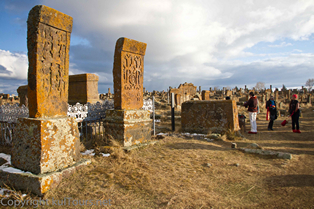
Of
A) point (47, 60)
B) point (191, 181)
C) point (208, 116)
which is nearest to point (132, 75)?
point (47, 60)

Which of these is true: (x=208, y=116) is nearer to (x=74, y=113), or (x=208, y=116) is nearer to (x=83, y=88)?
(x=74, y=113)

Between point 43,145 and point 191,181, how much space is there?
7.64 ft

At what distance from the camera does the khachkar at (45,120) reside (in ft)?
8.76

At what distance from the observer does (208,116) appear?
Result: 7.47 metres

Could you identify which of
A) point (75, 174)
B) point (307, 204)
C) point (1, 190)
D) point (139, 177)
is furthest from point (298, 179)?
point (1, 190)

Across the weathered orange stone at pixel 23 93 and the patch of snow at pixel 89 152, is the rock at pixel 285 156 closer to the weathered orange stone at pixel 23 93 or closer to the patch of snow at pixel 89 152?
the patch of snow at pixel 89 152

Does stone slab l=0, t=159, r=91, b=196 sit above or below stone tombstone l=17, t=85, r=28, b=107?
below

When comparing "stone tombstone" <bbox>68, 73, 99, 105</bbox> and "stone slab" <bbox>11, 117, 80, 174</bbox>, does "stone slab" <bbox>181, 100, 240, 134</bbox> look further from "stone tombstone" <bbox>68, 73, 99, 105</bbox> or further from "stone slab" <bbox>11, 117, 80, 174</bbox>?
"stone slab" <bbox>11, 117, 80, 174</bbox>

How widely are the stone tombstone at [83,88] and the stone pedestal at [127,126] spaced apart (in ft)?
11.1

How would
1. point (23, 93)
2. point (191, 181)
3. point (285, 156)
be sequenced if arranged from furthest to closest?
point (23, 93), point (285, 156), point (191, 181)

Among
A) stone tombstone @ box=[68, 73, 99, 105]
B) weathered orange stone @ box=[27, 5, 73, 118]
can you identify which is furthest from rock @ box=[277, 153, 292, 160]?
stone tombstone @ box=[68, 73, 99, 105]

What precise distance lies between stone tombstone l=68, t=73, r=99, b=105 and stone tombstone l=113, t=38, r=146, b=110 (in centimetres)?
331

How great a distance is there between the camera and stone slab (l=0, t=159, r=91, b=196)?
98.7 inches

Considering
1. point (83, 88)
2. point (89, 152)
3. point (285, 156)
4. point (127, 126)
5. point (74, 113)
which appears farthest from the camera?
point (83, 88)
